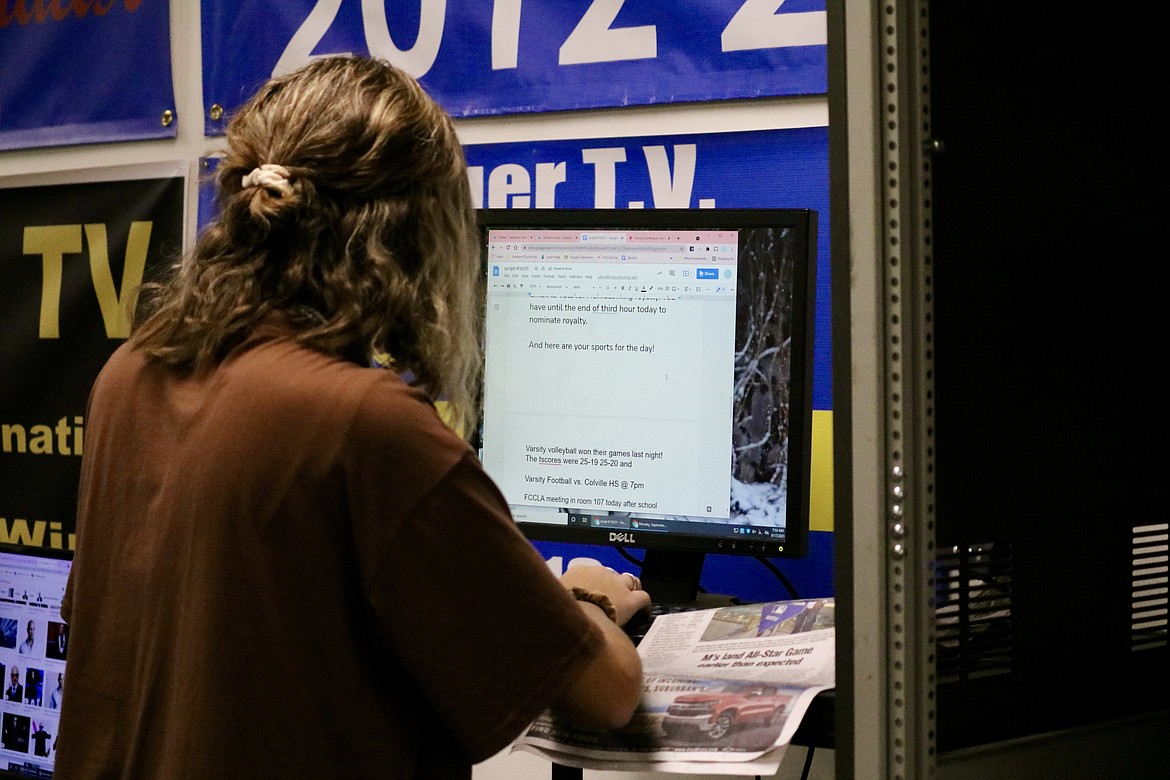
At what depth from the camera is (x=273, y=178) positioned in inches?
36.6

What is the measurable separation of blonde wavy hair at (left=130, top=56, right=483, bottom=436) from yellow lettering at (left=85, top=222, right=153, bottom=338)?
4.28ft

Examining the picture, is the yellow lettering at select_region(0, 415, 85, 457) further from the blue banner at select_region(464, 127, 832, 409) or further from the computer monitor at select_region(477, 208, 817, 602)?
the computer monitor at select_region(477, 208, 817, 602)

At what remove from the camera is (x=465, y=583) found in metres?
0.83

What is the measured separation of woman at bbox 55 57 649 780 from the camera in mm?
831

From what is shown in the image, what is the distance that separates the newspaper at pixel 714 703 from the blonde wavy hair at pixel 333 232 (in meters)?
0.34

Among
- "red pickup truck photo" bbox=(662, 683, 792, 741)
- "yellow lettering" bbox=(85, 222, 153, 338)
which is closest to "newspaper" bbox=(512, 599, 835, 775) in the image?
"red pickup truck photo" bbox=(662, 683, 792, 741)

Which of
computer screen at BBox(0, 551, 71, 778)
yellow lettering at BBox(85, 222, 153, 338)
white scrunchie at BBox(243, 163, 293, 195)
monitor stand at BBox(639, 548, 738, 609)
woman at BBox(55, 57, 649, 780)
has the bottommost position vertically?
computer screen at BBox(0, 551, 71, 778)

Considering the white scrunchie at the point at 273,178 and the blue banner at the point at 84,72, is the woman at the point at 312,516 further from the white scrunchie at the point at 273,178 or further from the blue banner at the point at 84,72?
the blue banner at the point at 84,72

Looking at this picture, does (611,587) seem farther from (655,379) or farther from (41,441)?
(41,441)

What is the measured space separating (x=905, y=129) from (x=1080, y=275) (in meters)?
0.24

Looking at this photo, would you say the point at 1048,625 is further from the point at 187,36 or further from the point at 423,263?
the point at 187,36

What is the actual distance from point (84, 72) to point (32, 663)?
1.30 m

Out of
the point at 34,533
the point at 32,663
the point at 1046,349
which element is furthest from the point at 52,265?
the point at 1046,349

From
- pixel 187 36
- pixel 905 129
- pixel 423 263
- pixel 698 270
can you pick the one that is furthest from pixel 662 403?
pixel 187 36
